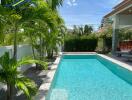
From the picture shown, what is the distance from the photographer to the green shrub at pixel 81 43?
89.2ft

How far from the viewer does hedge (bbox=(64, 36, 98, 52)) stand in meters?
27.2

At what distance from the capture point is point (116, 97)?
7824 millimetres

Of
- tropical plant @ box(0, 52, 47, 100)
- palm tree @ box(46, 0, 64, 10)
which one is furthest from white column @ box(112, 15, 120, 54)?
tropical plant @ box(0, 52, 47, 100)

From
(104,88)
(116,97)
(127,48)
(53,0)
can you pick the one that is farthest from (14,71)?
(127,48)

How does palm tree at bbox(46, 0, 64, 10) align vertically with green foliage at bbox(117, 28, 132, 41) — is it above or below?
above

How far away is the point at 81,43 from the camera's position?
2734 centimetres

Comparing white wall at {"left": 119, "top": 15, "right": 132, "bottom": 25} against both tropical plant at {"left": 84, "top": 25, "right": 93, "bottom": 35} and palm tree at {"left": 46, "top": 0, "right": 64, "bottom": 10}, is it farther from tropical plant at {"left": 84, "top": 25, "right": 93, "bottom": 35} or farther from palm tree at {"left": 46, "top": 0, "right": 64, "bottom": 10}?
palm tree at {"left": 46, "top": 0, "right": 64, "bottom": 10}

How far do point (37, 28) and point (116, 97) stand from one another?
13.5 ft

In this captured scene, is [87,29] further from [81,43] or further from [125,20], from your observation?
[125,20]

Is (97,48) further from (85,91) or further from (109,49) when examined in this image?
(85,91)

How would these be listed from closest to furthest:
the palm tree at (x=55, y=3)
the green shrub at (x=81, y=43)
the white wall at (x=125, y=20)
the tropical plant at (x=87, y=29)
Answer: the palm tree at (x=55, y=3) → the white wall at (x=125, y=20) → the green shrub at (x=81, y=43) → the tropical plant at (x=87, y=29)

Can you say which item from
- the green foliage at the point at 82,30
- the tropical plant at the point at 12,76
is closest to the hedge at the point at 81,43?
the green foliage at the point at 82,30

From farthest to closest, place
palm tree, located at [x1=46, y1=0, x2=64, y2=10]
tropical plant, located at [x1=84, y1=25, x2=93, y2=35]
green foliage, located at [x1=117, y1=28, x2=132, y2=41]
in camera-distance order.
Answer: tropical plant, located at [x1=84, y1=25, x2=93, y2=35], green foliage, located at [x1=117, y1=28, x2=132, y2=41], palm tree, located at [x1=46, y1=0, x2=64, y2=10]

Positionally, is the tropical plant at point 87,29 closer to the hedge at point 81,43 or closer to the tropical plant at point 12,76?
the hedge at point 81,43
